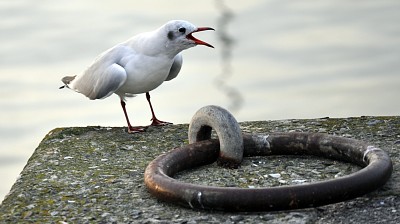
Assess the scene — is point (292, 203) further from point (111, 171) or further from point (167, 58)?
point (167, 58)

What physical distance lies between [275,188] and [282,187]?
0.13ft

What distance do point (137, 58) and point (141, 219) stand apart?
2253mm

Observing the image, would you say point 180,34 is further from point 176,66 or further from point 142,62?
point 176,66

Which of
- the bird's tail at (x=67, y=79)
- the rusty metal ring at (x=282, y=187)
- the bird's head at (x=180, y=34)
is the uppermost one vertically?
the bird's head at (x=180, y=34)

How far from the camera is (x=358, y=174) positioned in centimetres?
471

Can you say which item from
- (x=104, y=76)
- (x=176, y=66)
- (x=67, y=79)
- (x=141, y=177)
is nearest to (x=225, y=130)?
(x=141, y=177)

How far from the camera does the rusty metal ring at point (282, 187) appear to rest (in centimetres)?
455

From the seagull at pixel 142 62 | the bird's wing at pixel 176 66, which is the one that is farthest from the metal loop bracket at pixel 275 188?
the bird's wing at pixel 176 66

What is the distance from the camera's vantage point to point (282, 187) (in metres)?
4.57

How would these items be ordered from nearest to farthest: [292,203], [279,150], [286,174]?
[292,203] < [286,174] < [279,150]

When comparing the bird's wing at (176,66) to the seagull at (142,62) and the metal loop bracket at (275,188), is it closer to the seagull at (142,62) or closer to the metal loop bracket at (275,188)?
the seagull at (142,62)

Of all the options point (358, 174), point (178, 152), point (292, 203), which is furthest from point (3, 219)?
point (358, 174)

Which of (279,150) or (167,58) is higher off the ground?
(167,58)

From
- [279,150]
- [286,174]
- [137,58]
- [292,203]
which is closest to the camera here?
[292,203]
